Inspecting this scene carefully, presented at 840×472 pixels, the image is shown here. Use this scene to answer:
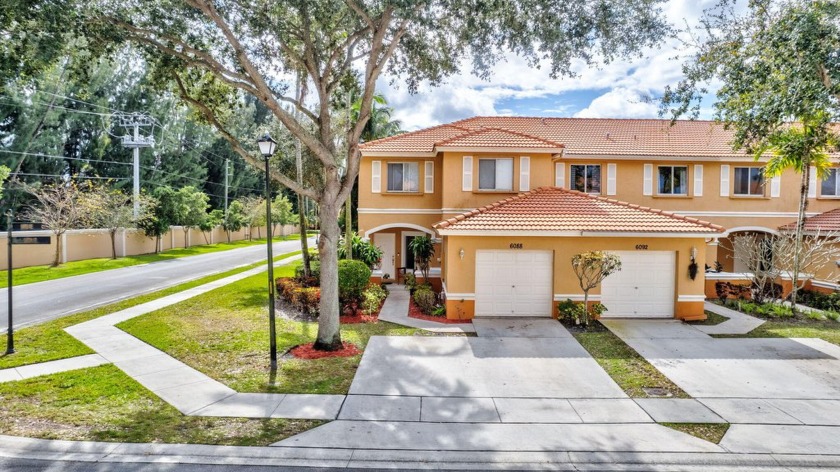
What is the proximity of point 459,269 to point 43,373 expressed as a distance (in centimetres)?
1032

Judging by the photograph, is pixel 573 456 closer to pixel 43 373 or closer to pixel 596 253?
pixel 596 253

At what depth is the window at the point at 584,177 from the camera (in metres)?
19.5

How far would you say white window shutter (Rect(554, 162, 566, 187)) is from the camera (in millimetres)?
19375

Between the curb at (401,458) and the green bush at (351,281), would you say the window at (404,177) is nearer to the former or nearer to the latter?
the green bush at (351,281)

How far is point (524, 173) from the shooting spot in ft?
56.4

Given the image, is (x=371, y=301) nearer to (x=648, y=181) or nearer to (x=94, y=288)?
(x=94, y=288)

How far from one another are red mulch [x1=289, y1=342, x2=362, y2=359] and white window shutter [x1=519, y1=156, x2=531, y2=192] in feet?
32.3

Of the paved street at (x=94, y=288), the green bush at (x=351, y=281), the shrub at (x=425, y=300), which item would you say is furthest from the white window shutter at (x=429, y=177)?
the paved street at (x=94, y=288)

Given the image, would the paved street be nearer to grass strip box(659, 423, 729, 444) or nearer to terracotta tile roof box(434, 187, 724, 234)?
terracotta tile roof box(434, 187, 724, 234)

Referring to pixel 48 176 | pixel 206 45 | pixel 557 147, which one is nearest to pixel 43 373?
pixel 206 45

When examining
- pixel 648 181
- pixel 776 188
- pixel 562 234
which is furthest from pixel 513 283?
pixel 776 188

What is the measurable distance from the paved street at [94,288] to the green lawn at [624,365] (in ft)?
51.3

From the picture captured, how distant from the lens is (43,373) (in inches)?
348

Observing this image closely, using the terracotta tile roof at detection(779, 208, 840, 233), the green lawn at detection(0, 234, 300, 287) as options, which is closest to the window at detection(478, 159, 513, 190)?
the terracotta tile roof at detection(779, 208, 840, 233)
